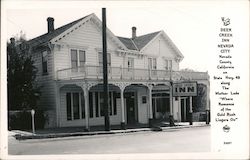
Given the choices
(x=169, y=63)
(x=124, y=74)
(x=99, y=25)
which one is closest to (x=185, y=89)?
(x=124, y=74)

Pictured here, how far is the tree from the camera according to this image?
14.5 m

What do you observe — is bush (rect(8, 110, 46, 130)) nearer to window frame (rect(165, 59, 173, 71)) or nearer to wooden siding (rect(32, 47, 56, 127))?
wooden siding (rect(32, 47, 56, 127))

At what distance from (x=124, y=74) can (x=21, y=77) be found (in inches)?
193

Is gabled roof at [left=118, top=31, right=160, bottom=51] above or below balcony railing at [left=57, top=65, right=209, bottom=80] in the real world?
above

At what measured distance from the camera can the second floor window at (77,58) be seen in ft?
54.3

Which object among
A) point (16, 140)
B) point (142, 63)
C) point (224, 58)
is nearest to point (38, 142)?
point (16, 140)

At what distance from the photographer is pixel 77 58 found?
54.6 ft

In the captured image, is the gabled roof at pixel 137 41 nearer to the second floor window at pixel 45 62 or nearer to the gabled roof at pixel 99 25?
the gabled roof at pixel 99 25

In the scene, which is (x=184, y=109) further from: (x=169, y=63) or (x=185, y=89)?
(x=185, y=89)

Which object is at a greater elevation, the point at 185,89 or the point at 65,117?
the point at 185,89

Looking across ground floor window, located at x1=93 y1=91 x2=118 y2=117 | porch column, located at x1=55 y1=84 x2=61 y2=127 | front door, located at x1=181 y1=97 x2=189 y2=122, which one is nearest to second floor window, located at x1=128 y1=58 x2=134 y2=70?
ground floor window, located at x1=93 y1=91 x2=118 y2=117

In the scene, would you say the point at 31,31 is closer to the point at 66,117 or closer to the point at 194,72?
the point at 66,117

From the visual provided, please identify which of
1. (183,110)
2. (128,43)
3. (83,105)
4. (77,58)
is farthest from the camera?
(183,110)

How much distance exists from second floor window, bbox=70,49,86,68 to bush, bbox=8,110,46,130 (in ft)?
9.33
